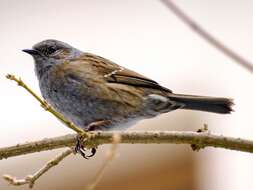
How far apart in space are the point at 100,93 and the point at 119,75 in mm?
441

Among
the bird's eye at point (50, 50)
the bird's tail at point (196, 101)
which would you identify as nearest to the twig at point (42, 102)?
the bird's tail at point (196, 101)

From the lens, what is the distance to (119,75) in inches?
223

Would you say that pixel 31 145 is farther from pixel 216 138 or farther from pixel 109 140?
pixel 216 138

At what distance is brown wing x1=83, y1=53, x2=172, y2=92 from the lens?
5516mm

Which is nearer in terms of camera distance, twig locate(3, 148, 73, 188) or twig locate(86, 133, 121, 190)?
twig locate(86, 133, 121, 190)

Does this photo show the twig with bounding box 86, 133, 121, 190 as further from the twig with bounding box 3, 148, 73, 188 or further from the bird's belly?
the bird's belly

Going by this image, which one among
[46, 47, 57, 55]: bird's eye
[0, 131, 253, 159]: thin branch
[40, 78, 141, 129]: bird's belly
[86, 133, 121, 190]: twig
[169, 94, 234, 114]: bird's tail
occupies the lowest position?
[86, 133, 121, 190]: twig

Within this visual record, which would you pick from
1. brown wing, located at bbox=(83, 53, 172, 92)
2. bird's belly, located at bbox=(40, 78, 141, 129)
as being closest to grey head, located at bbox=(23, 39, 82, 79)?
brown wing, located at bbox=(83, 53, 172, 92)

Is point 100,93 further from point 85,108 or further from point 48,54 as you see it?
point 48,54

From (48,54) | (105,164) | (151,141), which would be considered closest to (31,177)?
A: (151,141)

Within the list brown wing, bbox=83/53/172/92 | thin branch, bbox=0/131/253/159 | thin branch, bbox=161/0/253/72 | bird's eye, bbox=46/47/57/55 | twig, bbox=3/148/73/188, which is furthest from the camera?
bird's eye, bbox=46/47/57/55

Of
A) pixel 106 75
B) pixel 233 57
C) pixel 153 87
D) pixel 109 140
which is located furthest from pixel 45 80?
pixel 233 57

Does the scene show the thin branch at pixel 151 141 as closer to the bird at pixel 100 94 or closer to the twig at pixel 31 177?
the twig at pixel 31 177

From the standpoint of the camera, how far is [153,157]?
7.03m
